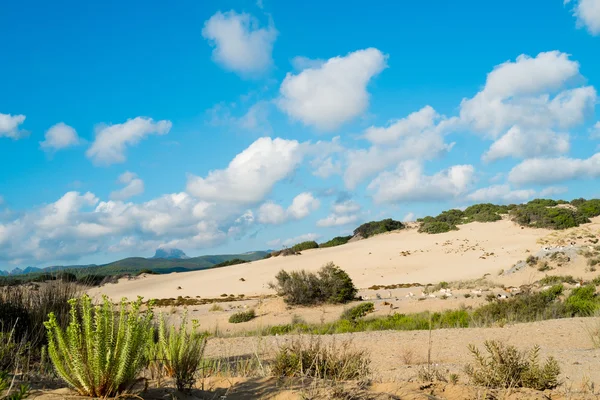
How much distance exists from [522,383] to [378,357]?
4.07 m

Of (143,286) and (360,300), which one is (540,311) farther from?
(143,286)

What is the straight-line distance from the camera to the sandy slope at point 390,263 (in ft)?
113

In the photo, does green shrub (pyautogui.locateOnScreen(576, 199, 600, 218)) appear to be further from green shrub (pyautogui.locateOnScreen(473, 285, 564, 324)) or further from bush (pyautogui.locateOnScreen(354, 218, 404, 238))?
green shrub (pyautogui.locateOnScreen(473, 285, 564, 324))

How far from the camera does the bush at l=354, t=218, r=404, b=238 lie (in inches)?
2345

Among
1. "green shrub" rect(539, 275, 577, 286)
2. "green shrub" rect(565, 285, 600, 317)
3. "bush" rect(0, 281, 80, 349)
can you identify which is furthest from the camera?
"green shrub" rect(539, 275, 577, 286)

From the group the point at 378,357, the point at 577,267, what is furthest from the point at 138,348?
the point at 577,267

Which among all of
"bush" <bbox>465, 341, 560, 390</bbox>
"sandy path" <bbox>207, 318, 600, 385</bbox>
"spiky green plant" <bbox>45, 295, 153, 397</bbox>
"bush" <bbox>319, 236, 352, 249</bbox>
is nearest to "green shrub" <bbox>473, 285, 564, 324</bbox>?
"sandy path" <bbox>207, 318, 600, 385</bbox>

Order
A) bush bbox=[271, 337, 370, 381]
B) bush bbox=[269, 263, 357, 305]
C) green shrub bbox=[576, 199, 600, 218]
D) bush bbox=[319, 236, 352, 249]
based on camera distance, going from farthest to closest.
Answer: bush bbox=[319, 236, 352, 249] → green shrub bbox=[576, 199, 600, 218] → bush bbox=[269, 263, 357, 305] → bush bbox=[271, 337, 370, 381]

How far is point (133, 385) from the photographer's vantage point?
3.73 meters

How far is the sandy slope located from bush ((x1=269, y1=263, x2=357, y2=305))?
10.4 metres

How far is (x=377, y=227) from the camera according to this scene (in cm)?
6128

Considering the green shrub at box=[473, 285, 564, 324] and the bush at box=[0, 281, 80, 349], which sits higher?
the bush at box=[0, 281, 80, 349]

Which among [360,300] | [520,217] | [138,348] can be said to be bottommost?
[360,300]

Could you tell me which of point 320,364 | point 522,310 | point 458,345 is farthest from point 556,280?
point 320,364
